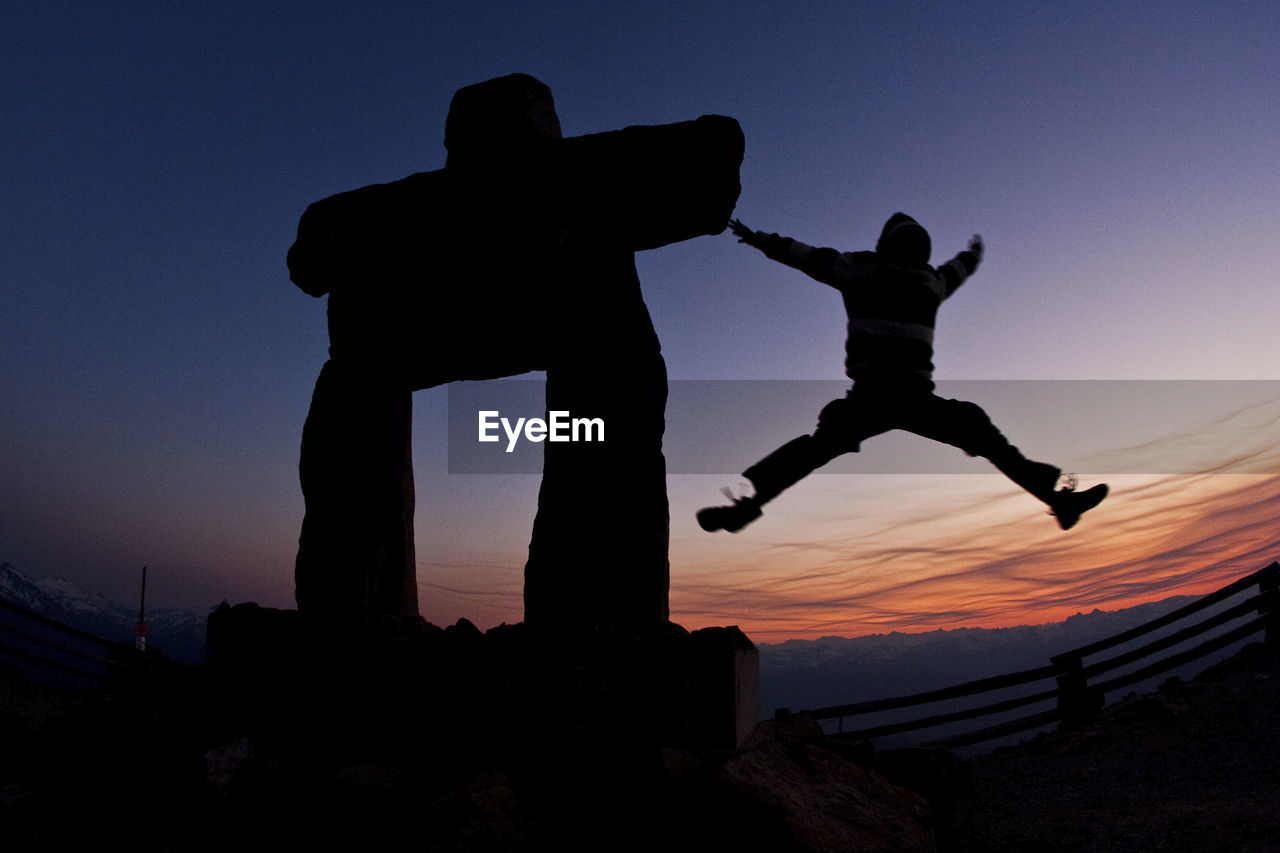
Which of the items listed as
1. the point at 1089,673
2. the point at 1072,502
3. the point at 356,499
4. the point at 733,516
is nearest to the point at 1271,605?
the point at 1089,673

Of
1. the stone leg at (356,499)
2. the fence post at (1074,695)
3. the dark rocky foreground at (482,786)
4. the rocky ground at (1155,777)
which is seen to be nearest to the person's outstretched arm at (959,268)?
the dark rocky foreground at (482,786)

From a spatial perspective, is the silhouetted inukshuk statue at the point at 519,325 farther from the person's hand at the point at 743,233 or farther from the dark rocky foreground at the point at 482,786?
the person's hand at the point at 743,233

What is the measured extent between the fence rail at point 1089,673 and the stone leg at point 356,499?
18.0 ft

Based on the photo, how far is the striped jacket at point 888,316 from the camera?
4090 mm

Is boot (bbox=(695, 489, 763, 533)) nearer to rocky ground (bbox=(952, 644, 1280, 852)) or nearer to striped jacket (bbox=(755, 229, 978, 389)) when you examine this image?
striped jacket (bbox=(755, 229, 978, 389))

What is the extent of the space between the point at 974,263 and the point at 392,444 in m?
4.93

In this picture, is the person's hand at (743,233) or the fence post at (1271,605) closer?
the person's hand at (743,233)

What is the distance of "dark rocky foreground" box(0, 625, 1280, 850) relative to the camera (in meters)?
4.55

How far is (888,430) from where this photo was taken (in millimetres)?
4180

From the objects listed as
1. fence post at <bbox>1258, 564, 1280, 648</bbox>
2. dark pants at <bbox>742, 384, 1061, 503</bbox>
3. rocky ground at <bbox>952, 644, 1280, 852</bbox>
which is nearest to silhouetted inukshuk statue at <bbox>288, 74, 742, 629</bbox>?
dark pants at <bbox>742, 384, 1061, 503</bbox>

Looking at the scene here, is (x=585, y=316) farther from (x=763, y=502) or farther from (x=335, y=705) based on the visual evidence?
(x=335, y=705)

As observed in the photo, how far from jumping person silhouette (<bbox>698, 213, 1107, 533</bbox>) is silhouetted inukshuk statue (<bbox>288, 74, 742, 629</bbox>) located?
5.64 feet

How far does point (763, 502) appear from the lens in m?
4.25

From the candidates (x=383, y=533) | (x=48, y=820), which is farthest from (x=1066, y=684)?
(x=48, y=820)
